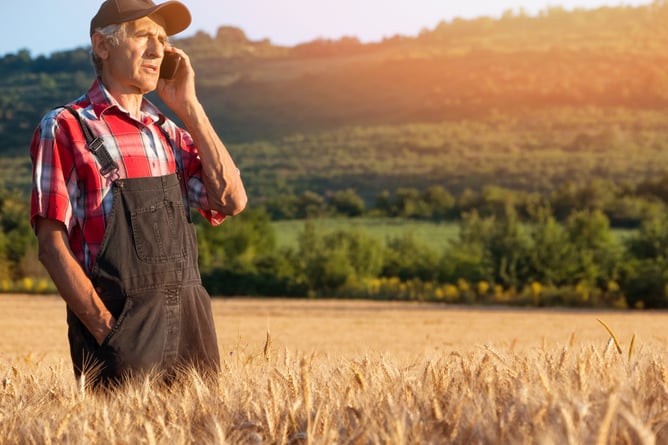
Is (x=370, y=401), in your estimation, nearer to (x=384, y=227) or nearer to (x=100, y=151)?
(x=100, y=151)

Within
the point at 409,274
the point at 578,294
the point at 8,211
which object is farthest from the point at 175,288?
the point at 8,211

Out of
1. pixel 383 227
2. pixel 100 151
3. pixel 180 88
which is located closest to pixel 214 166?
pixel 180 88

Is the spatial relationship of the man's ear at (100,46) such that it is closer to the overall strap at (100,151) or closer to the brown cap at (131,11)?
the brown cap at (131,11)

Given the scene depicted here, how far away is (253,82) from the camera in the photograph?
139m

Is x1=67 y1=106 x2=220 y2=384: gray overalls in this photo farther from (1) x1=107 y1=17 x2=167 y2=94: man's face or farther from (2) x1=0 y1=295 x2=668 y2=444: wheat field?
(1) x1=107 y1=17 x2=167 y2=94: man's face

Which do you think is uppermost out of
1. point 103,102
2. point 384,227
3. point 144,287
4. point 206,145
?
point 103,102

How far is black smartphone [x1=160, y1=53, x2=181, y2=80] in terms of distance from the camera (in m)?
3.46

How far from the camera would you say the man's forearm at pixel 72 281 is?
3.08 m

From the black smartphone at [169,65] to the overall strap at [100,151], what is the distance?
0.40 metres

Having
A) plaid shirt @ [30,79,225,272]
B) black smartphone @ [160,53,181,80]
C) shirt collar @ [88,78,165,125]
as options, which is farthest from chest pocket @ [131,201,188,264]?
black smartphone @ [160,53,181,80]

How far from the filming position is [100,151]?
3.18 m

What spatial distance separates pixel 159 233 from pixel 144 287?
18 centimetres

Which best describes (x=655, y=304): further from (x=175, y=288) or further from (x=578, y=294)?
(x=175, y=288)

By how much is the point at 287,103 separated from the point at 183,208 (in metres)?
131
